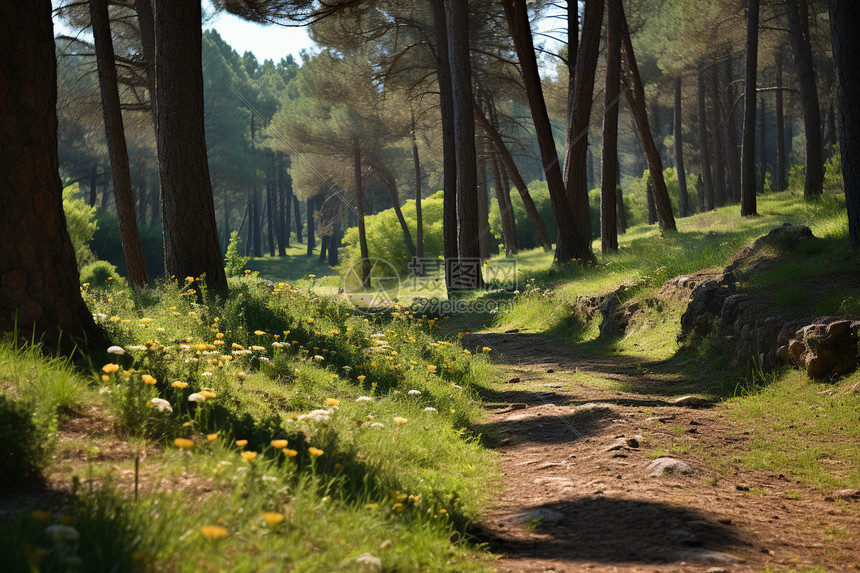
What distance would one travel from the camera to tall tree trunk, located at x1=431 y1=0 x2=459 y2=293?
15.4 meters

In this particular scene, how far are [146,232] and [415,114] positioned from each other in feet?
57.1

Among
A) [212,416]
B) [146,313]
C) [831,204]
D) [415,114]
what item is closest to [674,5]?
[415,114]

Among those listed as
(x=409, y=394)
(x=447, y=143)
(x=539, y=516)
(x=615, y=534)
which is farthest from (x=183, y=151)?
(x=447, y=143)

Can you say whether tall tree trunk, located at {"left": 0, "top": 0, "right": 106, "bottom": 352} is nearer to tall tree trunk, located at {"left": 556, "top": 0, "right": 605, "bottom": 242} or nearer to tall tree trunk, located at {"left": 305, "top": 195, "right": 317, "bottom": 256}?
tall tree trunk, located at {"left": 556, "top": 0, "right": 605, "bottom": 242}

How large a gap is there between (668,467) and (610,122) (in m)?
12.1

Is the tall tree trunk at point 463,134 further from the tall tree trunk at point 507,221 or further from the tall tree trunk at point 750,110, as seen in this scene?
the tall tree trunk at point 507,221

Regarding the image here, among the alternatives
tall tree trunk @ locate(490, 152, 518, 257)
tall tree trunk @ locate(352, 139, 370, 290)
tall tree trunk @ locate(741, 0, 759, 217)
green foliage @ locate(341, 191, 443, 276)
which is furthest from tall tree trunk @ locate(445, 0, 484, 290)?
green foliage @ locate(341, 191, 443, 276)

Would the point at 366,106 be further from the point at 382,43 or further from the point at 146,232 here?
the point at 146,232

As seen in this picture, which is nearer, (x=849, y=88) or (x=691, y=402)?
(x=691, y=402)

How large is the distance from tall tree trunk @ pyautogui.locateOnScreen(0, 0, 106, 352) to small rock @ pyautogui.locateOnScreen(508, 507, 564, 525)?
2873mm

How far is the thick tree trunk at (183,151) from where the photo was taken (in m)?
7.81

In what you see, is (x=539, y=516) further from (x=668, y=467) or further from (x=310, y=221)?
(x=310, y=221)

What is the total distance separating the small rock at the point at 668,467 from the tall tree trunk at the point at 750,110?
14139mm

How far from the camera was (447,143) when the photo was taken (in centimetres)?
1562
